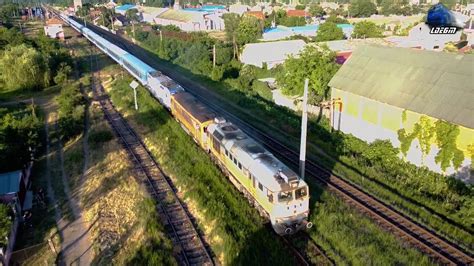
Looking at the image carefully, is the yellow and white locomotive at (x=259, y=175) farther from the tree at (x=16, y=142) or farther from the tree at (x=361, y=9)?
the tree at (x=361, y=9)

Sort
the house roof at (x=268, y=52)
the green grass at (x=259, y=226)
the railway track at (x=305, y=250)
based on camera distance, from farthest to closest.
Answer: the house roof at (x=268, y=52), the green grass at (x=259, y=226), the railway track at (x=305, y=250)

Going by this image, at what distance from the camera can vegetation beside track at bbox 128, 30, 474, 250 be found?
19.5 meters

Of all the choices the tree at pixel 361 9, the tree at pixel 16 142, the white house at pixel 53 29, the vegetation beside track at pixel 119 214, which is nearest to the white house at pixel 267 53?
the vegetation beside track at pixel 119 214

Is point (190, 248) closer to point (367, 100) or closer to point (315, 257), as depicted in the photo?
point (315, 257)

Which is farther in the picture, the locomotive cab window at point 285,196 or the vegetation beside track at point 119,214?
the vegetation beside track at point 119,214

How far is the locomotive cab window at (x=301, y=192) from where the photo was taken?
57.6 feet

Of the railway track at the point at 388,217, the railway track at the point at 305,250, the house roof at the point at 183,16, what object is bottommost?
the railway track at the point at 305,250

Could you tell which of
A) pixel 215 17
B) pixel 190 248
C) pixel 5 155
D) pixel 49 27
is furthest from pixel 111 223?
pixel 215 17

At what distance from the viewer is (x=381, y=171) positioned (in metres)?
25.2

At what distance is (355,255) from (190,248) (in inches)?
310

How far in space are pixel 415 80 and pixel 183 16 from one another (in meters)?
99.0

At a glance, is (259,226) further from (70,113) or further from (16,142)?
(70,113)

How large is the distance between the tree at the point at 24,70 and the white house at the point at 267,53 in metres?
29.6

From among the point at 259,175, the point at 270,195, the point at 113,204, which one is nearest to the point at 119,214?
the point at 113,204
